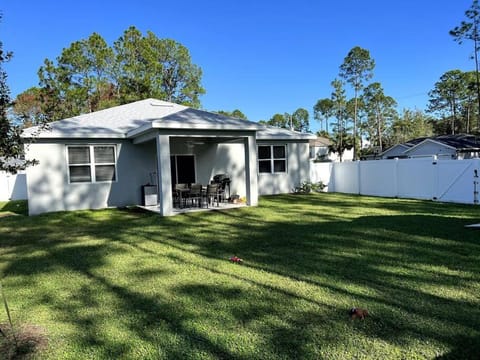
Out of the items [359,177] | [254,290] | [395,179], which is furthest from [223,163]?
[254,290]

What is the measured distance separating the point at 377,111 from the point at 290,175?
1637 inches

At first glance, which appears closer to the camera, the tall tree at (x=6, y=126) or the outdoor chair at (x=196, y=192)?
the tall tree at (x=6, y=126)

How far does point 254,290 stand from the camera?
438cm

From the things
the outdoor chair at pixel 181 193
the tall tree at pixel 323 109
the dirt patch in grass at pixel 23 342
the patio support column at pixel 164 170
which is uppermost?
the tall tree at pixel 323 109

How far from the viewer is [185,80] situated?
33406 millimetres

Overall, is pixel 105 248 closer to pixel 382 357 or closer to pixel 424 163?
pixel 382 357

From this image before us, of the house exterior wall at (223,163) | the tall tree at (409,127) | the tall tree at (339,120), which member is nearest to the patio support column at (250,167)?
the house exterior wall at (223,163)

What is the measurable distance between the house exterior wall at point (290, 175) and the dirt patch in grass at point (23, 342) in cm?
1323

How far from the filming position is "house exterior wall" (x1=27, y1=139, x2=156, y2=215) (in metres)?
12.1

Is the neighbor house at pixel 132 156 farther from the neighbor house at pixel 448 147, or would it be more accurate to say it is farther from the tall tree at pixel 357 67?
the tall tree at pixel 357 67

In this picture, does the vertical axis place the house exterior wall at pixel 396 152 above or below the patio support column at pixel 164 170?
above

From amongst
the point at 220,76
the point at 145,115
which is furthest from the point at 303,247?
the point at 220,76

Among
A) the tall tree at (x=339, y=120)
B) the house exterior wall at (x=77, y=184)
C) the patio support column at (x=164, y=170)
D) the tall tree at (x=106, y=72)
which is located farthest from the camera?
the tall tree at (x=339, y=120)

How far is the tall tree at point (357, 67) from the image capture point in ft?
114
